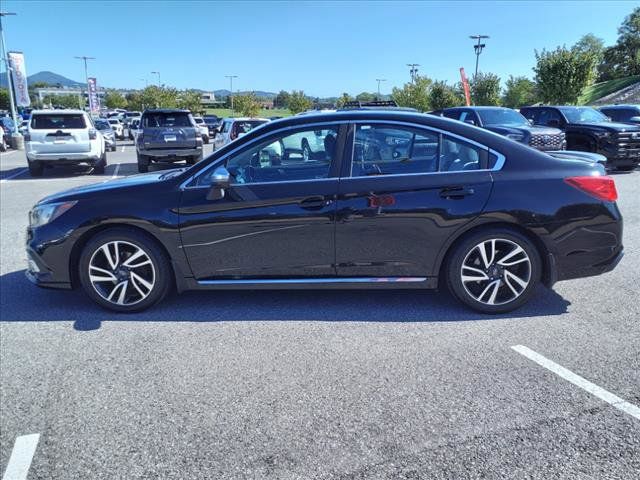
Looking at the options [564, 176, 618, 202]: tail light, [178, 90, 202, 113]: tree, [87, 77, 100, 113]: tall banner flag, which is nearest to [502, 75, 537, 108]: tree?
[178, 90, 202, 113]: tree

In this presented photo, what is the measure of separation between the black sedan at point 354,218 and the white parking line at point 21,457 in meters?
1.66

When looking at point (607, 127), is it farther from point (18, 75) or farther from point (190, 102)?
point (190, 102)

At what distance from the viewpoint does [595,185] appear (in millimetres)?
3902

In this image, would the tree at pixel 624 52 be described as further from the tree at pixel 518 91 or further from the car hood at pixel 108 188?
the car hood at pixel 108 188

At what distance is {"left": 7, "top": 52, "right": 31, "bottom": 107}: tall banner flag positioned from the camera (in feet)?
90.3

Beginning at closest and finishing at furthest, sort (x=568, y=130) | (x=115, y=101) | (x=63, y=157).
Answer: (x=63, y=157)
(x=568, y=130)
(x=115, y=101)

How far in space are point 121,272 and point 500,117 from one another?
12.1m

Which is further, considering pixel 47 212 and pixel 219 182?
pixel 47 212

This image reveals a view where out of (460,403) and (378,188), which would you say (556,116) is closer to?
(378,188)

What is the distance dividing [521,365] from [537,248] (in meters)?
1.15

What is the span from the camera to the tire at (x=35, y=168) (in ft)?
46.1

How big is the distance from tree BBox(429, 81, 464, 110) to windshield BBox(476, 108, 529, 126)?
1388 inches

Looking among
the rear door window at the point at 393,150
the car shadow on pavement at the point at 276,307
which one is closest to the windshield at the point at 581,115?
the car shadow on pavement at the point at 276,307

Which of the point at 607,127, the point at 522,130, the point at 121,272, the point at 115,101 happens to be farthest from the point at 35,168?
the point at 115,101
